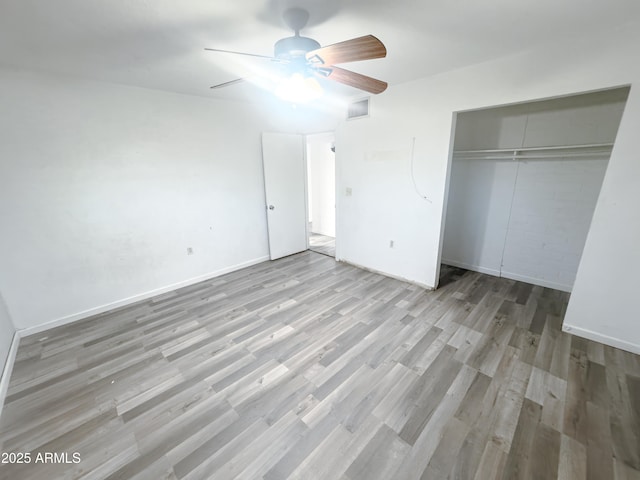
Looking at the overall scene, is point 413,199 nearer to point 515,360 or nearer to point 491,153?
point 491,153

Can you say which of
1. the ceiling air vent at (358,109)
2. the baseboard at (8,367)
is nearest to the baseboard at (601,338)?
the ceiling air vent at (358,109)

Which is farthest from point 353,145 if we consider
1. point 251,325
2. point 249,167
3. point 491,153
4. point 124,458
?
point 124,458

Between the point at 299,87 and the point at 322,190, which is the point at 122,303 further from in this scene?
the point at 322,190

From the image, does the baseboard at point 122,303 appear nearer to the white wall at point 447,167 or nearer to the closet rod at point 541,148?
the white wall at point 447,167

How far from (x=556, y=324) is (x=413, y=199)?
1.98 m

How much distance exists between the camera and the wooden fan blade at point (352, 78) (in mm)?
1834

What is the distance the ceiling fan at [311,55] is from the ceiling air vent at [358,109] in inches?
68.6

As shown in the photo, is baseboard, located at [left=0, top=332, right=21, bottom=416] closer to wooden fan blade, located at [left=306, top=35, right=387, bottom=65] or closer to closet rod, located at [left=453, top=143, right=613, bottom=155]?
wooden fan blade, located at [left=306, top=35, right=387, bottom=65]

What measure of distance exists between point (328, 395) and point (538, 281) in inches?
131

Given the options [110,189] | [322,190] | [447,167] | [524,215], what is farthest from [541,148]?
[110,189]

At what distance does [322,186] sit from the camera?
256 inches

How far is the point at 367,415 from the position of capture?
174cm

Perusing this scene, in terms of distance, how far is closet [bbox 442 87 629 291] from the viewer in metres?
2.91

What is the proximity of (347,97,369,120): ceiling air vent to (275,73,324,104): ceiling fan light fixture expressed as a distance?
1921mm
